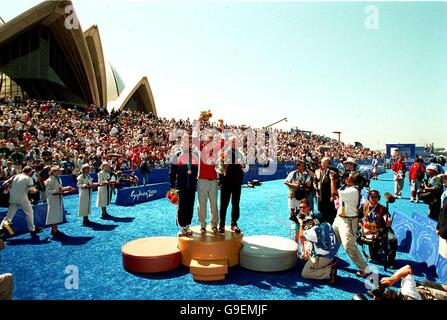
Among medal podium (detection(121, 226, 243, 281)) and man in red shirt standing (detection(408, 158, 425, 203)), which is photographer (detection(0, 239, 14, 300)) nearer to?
medal podium (detection(121, 226, 243, 281))

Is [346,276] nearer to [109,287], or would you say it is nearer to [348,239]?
[348,239]

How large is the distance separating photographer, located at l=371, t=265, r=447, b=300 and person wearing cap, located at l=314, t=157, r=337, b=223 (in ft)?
9.80

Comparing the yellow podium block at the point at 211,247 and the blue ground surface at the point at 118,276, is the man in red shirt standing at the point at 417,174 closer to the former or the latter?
the blue ground surface at the point at 118,276

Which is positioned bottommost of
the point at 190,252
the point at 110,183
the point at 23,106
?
the point at 190,252

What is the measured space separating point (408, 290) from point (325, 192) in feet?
11.8

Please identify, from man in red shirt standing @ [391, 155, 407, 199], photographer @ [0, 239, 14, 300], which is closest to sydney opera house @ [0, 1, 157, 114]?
man in red shirt standing @ [391, 155, 407, 199]

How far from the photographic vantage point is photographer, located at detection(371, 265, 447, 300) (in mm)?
3516

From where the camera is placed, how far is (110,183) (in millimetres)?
10867

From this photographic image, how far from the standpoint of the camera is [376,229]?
6.61 m

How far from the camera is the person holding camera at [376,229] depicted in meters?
6.46

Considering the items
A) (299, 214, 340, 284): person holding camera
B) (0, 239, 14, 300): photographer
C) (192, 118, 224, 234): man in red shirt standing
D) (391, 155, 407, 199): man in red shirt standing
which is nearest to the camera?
(0, 239, 14, 300): photographer

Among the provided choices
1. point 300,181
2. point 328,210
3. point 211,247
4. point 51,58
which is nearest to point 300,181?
point 300,181

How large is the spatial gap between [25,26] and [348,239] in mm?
38095
